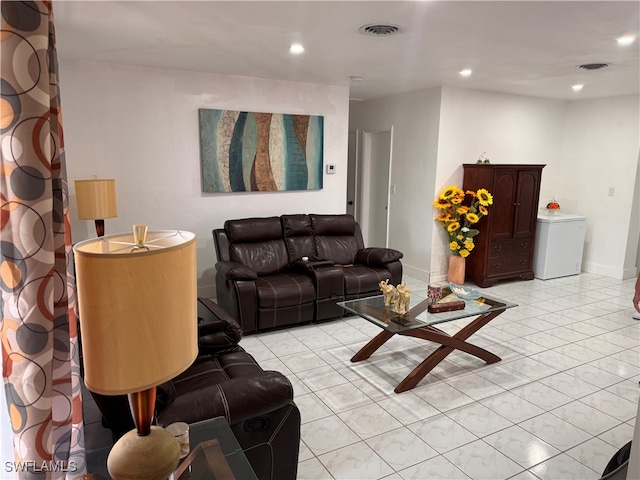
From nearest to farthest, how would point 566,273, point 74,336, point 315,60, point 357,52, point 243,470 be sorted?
point 74,336
point 243,470
point 357,52
point 315,60
point 566,273

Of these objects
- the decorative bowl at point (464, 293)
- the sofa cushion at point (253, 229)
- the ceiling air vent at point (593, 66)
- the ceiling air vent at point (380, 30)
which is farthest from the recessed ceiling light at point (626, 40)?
the sofa cushion at point (253, 229)

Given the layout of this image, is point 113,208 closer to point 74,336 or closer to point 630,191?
point 74,336

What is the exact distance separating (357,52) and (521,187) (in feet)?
10.4

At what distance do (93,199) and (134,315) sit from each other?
3.07 meters

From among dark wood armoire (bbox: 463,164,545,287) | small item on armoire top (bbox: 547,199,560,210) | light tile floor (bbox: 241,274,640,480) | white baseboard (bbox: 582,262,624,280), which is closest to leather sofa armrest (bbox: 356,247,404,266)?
light tile floor (bbox: 241,274,640,480)

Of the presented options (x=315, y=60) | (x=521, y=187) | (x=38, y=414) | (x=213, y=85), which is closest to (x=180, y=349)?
(x=38, y=414)

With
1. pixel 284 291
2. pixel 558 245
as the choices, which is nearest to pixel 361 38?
pixel 284 291

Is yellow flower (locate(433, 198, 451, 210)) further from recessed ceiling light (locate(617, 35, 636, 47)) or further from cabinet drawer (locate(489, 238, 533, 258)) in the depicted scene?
recessed ceiling light (locate(617, 35, 636, 47))

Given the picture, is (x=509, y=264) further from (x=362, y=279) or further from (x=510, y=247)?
(x=362, y=279)

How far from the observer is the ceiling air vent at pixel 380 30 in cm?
293

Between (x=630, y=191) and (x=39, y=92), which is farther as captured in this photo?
(x=630, y=191)

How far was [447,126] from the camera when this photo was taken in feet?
17.8

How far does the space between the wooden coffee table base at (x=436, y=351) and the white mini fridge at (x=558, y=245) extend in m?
3.03

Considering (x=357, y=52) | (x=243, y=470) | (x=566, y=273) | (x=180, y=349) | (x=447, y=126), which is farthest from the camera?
(x=566, y=273)
